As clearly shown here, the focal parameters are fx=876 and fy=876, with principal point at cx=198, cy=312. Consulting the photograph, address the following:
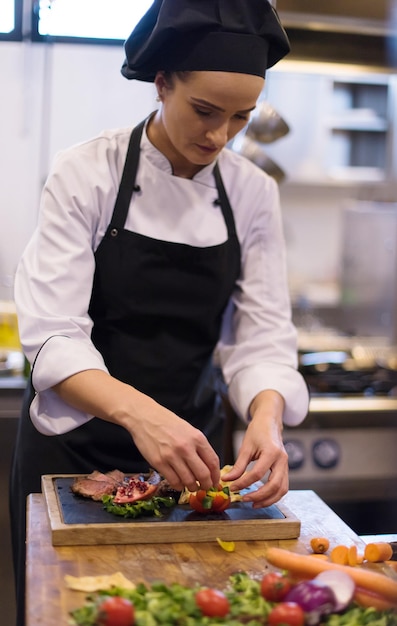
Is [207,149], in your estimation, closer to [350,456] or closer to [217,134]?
[217,134]

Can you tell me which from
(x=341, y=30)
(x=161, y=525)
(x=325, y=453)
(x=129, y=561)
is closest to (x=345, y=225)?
(x=341, y=30)

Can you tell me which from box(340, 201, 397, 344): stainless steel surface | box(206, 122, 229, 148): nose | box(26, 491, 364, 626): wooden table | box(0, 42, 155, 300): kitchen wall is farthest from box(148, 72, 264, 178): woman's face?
box(340, 201, 397, 344): stainless steel surface

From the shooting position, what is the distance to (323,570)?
1.37 meters

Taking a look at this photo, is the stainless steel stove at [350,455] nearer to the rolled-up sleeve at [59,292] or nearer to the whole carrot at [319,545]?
the rolled-up sleeve at [59,292]

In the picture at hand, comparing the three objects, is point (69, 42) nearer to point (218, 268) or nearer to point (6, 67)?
point (6, 67)

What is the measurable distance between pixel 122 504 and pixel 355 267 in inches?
122

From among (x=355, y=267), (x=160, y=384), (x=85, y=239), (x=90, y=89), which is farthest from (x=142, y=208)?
(x=355, y=267)

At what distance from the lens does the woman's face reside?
1733 millimetres

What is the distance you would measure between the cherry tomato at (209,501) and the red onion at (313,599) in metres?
0.39

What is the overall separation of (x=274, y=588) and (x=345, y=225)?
3626 millimetres

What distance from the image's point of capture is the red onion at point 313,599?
3.99 ft

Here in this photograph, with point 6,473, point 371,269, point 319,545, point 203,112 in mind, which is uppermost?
point 203,112

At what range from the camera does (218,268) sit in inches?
80.7

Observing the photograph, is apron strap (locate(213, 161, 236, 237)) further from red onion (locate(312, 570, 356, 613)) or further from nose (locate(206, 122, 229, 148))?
red onion (locate(312, 570, 356, 613))
